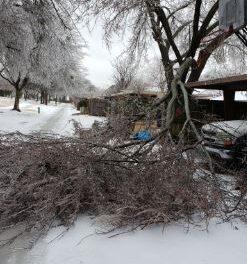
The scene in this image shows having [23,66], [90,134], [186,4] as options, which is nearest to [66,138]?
[90,134]

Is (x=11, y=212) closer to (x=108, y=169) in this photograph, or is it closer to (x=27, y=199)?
(x=27, y=199)

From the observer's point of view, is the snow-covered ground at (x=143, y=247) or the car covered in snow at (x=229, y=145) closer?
the snow-covered ground at (x=143, y=247)

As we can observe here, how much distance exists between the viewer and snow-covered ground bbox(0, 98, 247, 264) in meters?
4.64

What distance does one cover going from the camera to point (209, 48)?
17.0 meters

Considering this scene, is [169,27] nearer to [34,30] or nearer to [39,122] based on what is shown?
[34,30]

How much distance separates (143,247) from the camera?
4.90 meters

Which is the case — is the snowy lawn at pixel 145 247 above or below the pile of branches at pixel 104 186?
below

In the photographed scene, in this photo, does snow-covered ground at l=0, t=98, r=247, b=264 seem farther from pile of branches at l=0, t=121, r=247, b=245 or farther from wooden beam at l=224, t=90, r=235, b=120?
wooden beam at l=224, t=90, r=235, b=120

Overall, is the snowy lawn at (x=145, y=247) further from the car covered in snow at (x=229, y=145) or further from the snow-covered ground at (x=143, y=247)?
the car covered in snow at (x=229, y=145)

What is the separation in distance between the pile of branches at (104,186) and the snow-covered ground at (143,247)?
195 mm

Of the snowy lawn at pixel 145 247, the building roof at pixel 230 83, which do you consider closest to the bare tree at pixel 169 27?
the building roof at pixel 230 83

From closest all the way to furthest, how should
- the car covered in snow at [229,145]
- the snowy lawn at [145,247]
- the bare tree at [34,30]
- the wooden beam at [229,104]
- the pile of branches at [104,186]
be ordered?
1. the snowy lawn at [145,247]
2. the pile of branches at [104,186]
3. the car covered in snow at [229,145]
4. the wooden beam at [229,104]
5. the bare tree at [34,30]

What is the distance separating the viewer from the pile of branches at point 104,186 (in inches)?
212

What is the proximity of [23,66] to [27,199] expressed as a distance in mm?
17761
